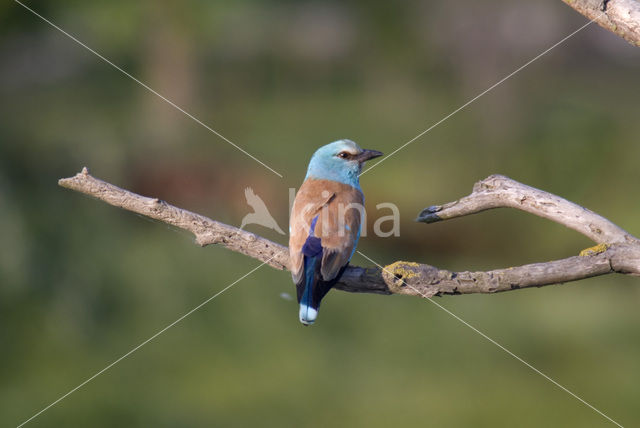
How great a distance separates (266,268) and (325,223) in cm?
640

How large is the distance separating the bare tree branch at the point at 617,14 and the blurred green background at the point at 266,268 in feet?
16.9

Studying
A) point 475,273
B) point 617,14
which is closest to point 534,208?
point 475,273

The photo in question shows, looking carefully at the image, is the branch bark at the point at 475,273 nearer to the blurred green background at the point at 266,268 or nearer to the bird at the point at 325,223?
the bird at the point at 325,223

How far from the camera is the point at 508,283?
301 centimetres

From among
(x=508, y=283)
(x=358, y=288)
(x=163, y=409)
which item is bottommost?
(x=163, y=409)

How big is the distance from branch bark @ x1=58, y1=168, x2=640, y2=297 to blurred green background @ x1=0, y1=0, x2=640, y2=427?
3.75m

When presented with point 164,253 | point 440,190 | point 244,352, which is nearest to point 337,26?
point 440,190

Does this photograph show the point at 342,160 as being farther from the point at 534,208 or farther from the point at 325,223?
the point at 534,208

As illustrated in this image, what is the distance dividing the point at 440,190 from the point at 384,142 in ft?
9.22

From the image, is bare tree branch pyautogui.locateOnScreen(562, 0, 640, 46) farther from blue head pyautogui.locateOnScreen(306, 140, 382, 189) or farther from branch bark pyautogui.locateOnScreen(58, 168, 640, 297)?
blue head pyautogui.locateOnScreen(306, 140, 382, 189)

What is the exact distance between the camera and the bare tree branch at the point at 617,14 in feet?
9.21

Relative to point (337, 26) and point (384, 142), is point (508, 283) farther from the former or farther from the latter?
point (337, 26)

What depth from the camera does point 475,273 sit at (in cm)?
309

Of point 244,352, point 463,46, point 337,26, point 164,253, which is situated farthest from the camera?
point 337,26
